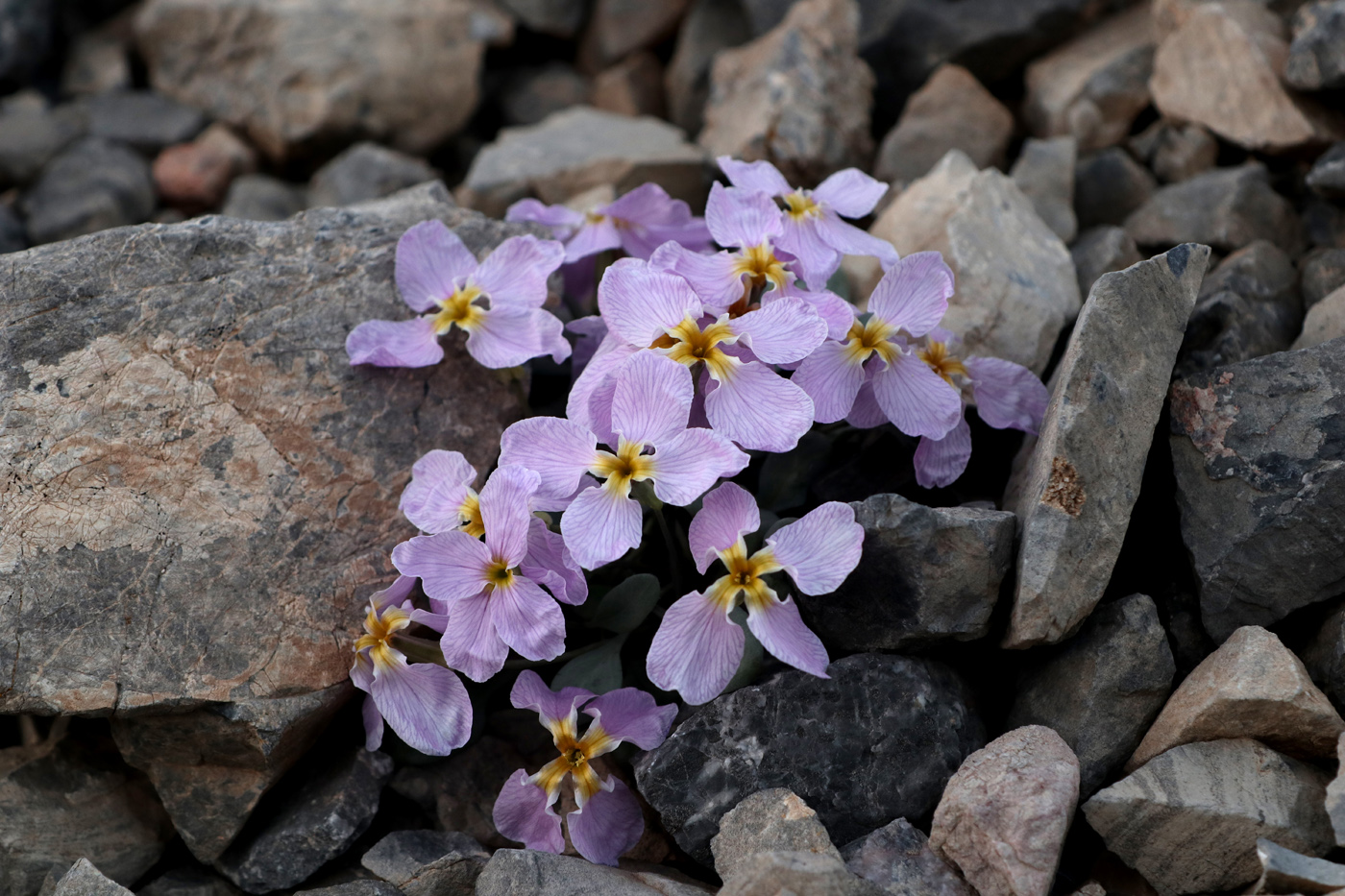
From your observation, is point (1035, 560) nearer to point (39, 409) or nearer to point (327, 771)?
point (327, 771)

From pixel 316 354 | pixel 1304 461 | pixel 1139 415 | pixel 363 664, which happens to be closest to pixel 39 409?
pixel 316 354

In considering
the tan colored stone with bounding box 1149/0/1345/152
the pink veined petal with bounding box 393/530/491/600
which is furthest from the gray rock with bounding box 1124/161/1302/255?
the pink veined petal with bounding box 393/530/491/600

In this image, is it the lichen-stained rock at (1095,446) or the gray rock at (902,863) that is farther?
the lichen-stained rock at (1095,446)

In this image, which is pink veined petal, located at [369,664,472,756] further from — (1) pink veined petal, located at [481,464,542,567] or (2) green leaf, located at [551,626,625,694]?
(1) pink veined petal, located at [481,464,542,567]

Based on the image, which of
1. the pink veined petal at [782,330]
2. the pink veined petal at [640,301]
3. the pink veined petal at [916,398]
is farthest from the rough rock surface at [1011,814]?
the pink veined petal at [640,301]

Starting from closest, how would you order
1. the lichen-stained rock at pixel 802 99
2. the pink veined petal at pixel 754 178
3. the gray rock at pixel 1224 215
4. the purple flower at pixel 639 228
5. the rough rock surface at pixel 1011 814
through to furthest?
the rough rock surface at pixel 1011 814 → the pink veined petal at pixel 754 178 → the purple flower at pixel 639 228 → the gray rock at pixel 1224 215 → the lichen-stained rock at pixel 802 99

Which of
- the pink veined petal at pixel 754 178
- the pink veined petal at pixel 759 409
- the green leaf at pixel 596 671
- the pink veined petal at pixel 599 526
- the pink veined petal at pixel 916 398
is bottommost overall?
the green leaf at pixel 596 671

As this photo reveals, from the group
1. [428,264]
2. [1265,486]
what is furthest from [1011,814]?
[428,264]

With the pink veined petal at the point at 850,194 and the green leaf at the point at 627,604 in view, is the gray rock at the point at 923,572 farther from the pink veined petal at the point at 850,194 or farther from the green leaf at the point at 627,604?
the pink veined petal at the point at 850,194
